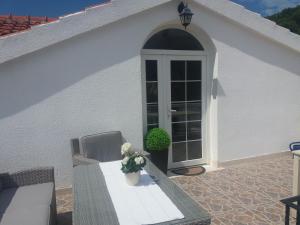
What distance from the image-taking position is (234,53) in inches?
268

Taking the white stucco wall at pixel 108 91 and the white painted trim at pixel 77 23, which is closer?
the white painted trim at pixel 77 23

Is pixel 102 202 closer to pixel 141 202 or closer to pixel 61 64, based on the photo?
pixel 141 202

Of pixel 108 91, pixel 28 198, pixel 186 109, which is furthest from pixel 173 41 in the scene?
pixel 28 198

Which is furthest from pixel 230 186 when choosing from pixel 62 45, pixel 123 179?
pixel 62 45

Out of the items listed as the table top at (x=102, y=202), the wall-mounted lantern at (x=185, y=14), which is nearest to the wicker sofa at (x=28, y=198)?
the table top at (x=102, y=202)

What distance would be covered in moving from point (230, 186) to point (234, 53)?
333 cm

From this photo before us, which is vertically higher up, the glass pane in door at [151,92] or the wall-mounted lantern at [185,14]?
the wall-mounted lantern at [185,14]

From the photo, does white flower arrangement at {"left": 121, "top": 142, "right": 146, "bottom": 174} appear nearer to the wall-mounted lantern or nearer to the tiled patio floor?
the tiled patio floor

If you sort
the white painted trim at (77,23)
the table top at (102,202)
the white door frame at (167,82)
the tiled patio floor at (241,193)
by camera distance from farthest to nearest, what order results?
the white door frame at (167,82), the white painted trim at (77,23), the tiled patio floor at (241,193), the table top at (102,202)

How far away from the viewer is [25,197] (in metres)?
3.73

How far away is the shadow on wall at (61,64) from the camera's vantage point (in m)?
5.04

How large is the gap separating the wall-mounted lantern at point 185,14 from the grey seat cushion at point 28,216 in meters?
4.65

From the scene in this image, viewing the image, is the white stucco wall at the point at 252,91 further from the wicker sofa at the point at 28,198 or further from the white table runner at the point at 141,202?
the wicker sofa at the point at 28,198

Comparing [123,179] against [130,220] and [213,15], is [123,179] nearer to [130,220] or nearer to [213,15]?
[130,220]
